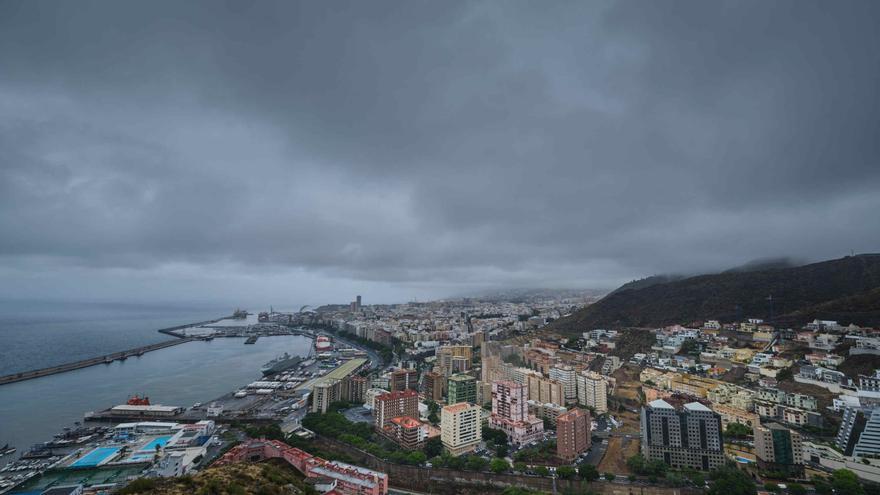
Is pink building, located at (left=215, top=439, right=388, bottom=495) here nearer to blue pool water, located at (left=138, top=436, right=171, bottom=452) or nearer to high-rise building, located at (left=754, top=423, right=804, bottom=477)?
blue pool water, located at (left=138, top=436, right=171, bottom=452)

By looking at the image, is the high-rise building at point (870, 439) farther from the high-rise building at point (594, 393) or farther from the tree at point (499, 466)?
the tree at point (499, 466)

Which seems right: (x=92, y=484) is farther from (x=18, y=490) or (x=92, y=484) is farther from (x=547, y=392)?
(x=547, y=392)

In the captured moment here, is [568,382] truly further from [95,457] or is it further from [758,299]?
[758,299]

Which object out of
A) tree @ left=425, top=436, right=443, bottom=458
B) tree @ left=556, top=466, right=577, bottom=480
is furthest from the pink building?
tree @ left=556, top=466, right=577, bottom=480

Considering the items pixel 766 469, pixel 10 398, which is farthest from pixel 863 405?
pixel 10 398

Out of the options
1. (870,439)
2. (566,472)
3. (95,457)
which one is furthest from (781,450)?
(95,457)

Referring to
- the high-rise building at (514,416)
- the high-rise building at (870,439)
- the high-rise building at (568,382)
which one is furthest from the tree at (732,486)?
the high-rise building at (568,382)
